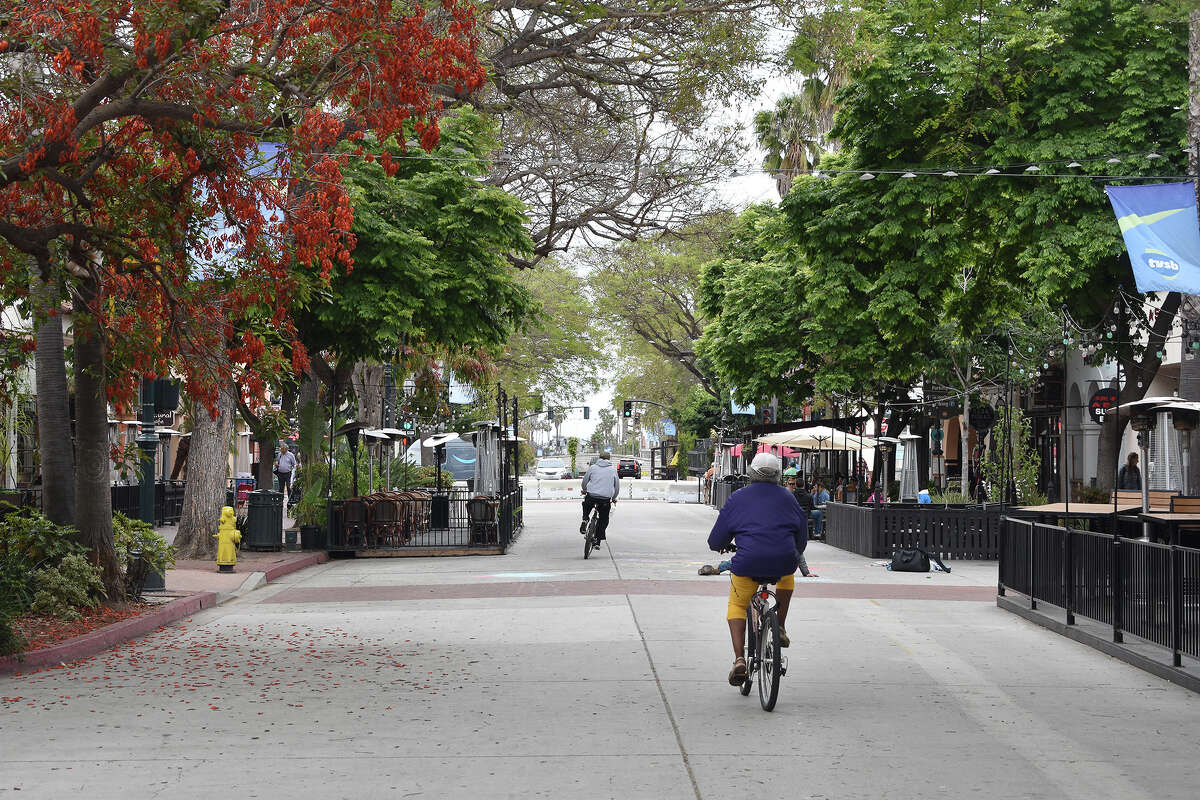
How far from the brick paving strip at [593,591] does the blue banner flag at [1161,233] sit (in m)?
4.88

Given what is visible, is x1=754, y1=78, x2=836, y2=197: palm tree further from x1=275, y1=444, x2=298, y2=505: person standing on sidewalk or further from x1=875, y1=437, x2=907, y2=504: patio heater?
x1=275, y1=444, x2=298, y2=505: person standing on sidewalk

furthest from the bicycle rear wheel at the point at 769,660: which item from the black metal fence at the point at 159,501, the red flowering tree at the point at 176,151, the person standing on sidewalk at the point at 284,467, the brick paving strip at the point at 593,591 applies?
the person standing on sidewalk at the point at 284,467

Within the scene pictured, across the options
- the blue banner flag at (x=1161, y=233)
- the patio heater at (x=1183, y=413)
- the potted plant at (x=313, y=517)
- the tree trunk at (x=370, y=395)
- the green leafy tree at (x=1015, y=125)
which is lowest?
the potted plant at (x=313, y=517)

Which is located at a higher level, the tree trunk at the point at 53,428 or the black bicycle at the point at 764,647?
the tree trunk at the point at 53,428

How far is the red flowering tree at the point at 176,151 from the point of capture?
11.2 metres

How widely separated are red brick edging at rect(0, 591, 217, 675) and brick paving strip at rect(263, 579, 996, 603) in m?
2.04

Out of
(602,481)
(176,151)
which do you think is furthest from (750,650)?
(602,481)

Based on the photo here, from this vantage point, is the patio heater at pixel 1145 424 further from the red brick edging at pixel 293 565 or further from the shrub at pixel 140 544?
the red brick edging at pixel 293 565

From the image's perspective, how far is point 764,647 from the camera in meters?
9.39

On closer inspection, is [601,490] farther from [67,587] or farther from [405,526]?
[67,587]

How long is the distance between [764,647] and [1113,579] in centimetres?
515

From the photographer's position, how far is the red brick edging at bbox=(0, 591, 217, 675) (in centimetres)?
1151

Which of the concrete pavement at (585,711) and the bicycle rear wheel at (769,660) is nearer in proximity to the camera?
the concrete pavement at (585,711)

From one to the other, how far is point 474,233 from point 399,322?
8.39 feet
